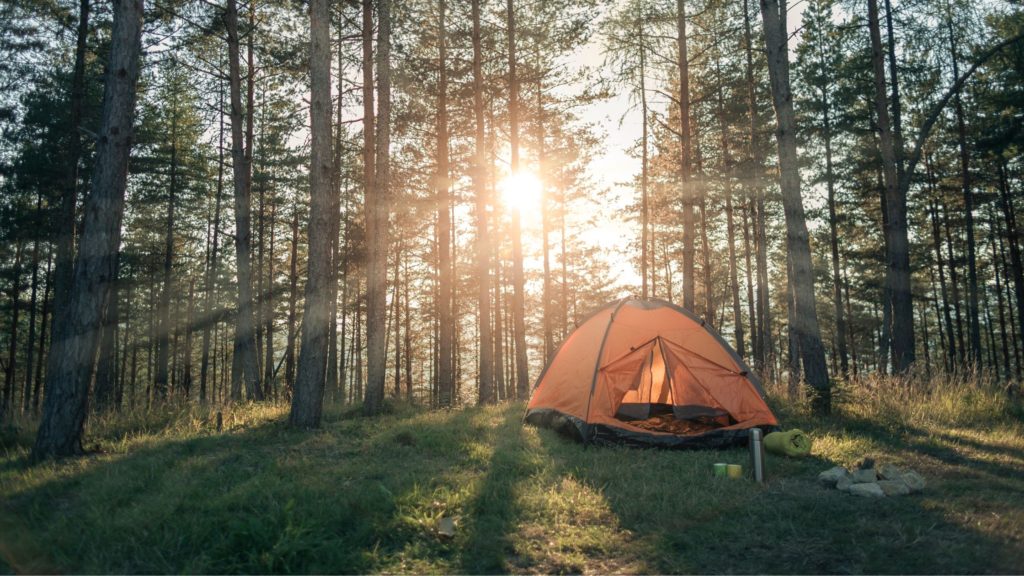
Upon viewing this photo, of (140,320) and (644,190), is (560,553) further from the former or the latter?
(140,320)

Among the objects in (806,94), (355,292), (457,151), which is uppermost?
(806,94)

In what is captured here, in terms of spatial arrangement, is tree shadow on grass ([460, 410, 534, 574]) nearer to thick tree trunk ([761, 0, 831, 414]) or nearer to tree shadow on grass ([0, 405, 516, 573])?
tree shadow on grass ([0, 405, 516, 573])

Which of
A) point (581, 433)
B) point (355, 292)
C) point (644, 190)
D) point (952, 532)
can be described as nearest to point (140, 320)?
point (355, 292)

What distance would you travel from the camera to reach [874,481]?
5.30 m

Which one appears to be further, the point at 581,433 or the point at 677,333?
the point at 677,333

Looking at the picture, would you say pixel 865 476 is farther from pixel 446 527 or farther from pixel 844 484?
pixel 446 527

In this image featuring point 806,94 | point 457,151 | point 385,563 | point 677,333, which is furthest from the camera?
point 806,94

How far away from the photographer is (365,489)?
5125mm

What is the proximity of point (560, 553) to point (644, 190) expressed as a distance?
59.1ft

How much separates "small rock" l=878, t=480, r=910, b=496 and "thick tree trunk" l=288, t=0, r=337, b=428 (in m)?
7.35

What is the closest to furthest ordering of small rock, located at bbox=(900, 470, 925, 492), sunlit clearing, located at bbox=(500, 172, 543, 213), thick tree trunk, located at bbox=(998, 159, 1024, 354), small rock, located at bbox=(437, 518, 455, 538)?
small rock, located at bbox=(437, 518, 455, 538), small rock, located at bbox=(900, 470, 925, 492), sunlit clearing, located at bbox=(500, 172, 543, 213), thick tree trunk, located at bbox=(998, 159, 1024, 354)

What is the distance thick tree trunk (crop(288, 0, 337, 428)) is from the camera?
8.57 m

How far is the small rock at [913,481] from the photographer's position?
17.2ft

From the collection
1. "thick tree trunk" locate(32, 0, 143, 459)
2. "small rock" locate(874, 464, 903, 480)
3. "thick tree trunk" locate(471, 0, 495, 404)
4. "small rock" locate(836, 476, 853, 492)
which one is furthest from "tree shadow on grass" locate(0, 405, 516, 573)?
"thick tree trunk" locate(471, 0, 495, 404)
